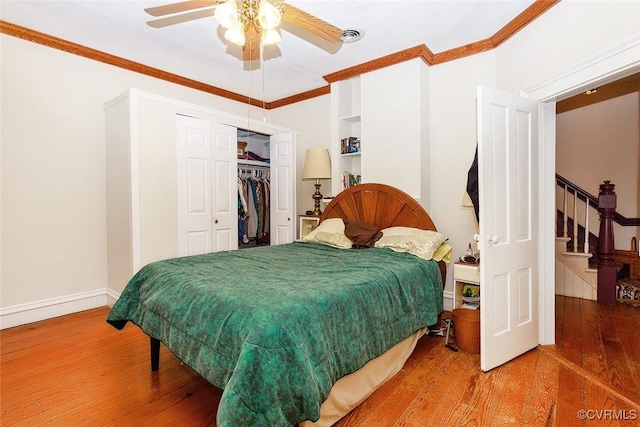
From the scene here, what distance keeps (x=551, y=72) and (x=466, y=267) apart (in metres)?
1.61

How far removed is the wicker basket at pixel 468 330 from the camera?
2.50 metres

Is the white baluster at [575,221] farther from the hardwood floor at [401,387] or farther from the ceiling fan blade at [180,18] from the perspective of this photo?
the ceiling fan blade at [180,18]

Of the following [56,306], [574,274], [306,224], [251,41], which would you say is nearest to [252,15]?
[251,41]

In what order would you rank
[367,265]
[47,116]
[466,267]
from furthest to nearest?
[47,116] → [466,267] → [367,265]

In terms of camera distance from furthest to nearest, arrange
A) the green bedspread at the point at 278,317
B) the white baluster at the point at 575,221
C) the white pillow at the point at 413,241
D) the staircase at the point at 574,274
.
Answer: the white baluster at the point at 575,221 → the staircase at the point at 574,274 → the white pillow at the point at 413,241 → the green bedspread at the point at 278,317

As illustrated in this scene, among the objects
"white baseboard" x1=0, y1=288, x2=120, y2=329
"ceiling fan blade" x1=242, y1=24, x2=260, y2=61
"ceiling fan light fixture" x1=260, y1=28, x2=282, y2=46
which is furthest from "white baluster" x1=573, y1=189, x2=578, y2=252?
"white baseboard" x1=0, y1=288, x2=120, y2=329

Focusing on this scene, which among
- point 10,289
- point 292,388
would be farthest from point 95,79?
point 292,388

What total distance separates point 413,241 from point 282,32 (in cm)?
230

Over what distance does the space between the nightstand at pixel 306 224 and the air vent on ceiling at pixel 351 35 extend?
2.08m

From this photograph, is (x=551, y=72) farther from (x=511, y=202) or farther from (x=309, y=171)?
(x=309, y=171)

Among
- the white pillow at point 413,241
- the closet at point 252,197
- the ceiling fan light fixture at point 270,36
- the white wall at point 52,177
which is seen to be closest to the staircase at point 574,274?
the white pillow at point 413,241

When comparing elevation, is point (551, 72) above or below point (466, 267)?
above

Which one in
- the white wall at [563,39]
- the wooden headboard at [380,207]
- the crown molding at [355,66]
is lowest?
the wooden headboard at [380,207]

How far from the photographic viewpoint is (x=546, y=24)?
247 centimetres
